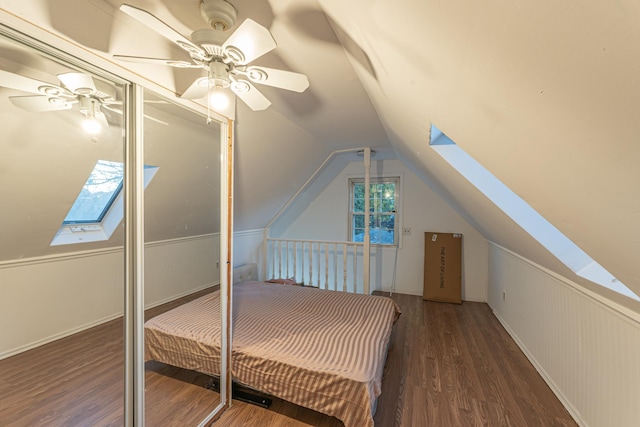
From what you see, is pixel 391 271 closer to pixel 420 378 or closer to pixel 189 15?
pixel 420 378

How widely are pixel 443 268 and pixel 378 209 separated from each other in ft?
4.67

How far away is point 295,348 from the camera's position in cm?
182

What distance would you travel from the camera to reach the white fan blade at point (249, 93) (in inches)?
57.4

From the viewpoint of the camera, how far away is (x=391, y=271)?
4508 mm

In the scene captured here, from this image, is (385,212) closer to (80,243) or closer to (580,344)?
A: (580,344)

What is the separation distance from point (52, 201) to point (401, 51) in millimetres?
1923

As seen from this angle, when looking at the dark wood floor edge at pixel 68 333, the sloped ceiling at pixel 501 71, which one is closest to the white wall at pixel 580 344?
the sloped ceiling at pixel 501 71

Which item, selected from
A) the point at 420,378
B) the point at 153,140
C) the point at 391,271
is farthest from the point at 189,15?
the point at 391,271

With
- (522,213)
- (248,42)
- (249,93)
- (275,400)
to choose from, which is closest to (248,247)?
(275,400)

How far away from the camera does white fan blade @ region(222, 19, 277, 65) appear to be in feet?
3.32

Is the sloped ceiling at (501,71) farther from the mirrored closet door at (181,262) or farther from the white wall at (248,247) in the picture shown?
the white wall at (248,247)

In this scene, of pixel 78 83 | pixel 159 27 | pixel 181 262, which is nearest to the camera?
pixel 159 27

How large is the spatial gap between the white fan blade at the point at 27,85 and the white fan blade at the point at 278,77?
2.79 ft

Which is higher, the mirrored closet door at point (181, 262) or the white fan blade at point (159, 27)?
the white fan blade at point (159, 27)
